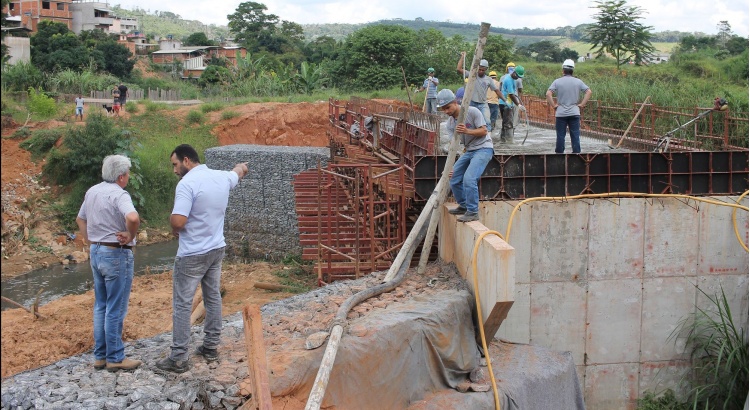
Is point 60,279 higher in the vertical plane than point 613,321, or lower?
lower

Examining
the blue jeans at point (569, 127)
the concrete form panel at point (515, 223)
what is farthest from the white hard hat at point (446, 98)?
the blue jeans at point (569, 127)

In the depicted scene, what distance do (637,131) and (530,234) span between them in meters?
8.90

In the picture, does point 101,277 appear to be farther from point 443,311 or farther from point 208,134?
point 208,134

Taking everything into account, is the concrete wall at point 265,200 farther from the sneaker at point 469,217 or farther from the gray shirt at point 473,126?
the gray shirt at point 473,126

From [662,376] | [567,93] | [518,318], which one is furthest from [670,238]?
[567,93]

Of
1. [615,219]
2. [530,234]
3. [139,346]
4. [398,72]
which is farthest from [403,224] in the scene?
[398,72]

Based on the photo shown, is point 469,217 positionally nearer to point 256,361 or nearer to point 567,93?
point 567,93

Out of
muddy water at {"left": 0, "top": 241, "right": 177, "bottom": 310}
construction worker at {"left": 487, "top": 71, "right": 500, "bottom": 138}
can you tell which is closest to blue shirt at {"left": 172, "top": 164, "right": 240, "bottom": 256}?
construction worker at {"left": 487, "top": 71, "right": 500, "bottom": 138}

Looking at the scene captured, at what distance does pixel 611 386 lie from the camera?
1189 cm

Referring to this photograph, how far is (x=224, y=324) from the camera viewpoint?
26.7ft

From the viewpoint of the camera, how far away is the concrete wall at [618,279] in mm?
11250

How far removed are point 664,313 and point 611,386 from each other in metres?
1.37

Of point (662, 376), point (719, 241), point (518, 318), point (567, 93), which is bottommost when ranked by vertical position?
point (662, 376)

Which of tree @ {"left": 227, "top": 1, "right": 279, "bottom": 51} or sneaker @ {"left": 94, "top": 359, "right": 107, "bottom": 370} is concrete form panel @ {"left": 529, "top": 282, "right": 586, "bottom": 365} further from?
tree @ {"left": 227, "top": 1, "right": 279, "bottom": 51}
